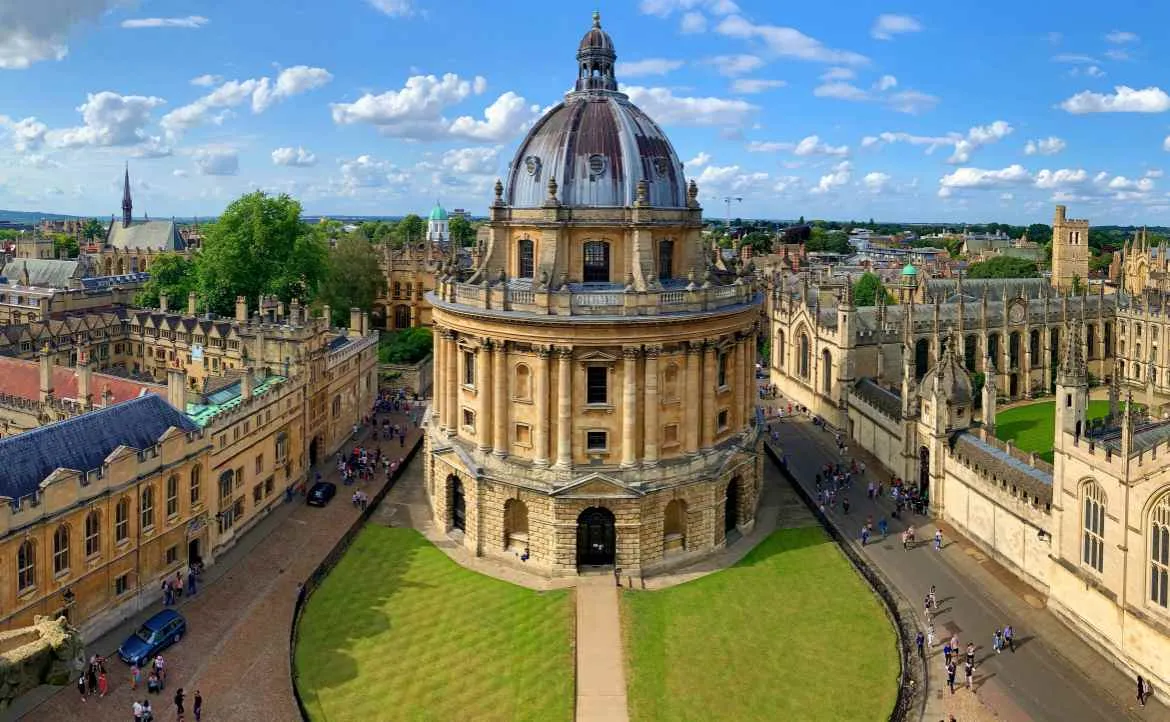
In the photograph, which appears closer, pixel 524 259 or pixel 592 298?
pixel 592 298

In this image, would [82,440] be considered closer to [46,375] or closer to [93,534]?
[93,534]

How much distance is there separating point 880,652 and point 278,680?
901 inches

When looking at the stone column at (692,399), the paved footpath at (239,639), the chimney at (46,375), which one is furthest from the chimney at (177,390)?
the stone column at (692,399)

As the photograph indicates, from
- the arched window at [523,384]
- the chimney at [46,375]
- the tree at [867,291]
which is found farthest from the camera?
the tree at [867,291]

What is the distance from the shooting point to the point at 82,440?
115ft

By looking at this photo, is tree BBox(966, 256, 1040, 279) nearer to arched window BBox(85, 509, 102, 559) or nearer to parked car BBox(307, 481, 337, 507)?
parked car BBox(307, 481, 337, 507)

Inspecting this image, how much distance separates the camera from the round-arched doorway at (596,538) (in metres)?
41.2

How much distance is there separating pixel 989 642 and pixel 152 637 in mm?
32836

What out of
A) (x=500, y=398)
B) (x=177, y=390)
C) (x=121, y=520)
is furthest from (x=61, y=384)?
(x=500, y=398)

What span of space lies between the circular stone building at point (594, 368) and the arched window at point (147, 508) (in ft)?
45.8

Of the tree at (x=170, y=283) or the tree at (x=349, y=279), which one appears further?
the tree at (x=349, y=279)

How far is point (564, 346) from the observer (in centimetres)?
3997

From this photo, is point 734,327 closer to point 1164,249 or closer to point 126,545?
point 126,545

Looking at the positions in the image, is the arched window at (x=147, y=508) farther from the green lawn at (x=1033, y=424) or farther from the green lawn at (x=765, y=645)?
the green lawn at (x=1033, y=424)
